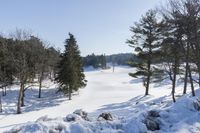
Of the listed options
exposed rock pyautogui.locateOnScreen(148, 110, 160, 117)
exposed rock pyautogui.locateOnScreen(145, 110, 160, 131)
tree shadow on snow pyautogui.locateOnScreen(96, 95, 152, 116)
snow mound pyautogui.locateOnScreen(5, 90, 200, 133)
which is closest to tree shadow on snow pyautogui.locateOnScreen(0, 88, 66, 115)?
tree shadow on snow pyautogui.locateOnScreen(96, 95, 152, 116)

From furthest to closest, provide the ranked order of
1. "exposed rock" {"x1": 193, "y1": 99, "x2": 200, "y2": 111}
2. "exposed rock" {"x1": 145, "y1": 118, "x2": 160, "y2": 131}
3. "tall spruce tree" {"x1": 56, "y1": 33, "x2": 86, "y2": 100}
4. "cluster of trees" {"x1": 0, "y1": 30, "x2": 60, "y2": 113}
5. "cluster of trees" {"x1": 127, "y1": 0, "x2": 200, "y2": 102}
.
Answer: "tall spruce tree" {"x1": 56, "y1": 33, "x2": 86, "y2": 100} < "cluster of trees" {"x1": 0, "y1": 30, "x2": 60, "y2": 113} < "cluster of trees" {"x1": 127, "y1": 0, "x2": 200, "y2": 102} < "exposed rock" {"x1": 193, "y1": 99, "x2": 200, "y2": 111} < "exposed rock" {"x1": 145, "y1": 118, "x2": 160, "y2": 131}

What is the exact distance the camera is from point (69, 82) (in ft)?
150

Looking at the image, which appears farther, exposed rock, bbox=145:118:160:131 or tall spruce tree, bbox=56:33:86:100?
tall spruce tree, bbox=56:33:86:100

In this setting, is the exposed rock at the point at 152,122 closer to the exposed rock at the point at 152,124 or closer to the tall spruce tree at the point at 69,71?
the exposed rock at the point at 152,124

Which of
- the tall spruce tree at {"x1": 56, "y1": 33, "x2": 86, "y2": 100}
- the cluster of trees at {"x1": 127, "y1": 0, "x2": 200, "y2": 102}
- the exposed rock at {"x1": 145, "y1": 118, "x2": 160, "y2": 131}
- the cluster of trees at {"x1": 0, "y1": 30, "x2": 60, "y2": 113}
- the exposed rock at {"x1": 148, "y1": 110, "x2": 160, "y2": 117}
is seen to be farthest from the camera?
the tall spruce tree at {"x1": 56, "y1": 33, "x2": 86, "y2": 100}

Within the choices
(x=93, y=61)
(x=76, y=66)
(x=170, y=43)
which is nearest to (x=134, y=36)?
(x=76, y=66)

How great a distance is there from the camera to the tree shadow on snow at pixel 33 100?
40.1 m

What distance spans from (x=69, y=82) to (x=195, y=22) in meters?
25.3

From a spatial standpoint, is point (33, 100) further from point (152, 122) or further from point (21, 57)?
point (152, 122)

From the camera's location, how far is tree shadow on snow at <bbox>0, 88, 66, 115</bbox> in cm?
4014

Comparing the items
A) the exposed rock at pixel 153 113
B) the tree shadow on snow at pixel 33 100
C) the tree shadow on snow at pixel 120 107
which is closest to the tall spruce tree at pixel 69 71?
the tree shadow on snow at pixel 33 100

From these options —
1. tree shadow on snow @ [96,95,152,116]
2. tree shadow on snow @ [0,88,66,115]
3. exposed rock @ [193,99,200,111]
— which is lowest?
tree shadow on snow @ [0,88,66,115]

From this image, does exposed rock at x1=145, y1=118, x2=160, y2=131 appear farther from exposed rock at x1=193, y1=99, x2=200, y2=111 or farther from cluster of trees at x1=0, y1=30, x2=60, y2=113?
cluster of trees at x1=0, y1=30, x2=60, y2=113

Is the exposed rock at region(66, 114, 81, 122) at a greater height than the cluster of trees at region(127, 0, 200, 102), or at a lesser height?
lesser
